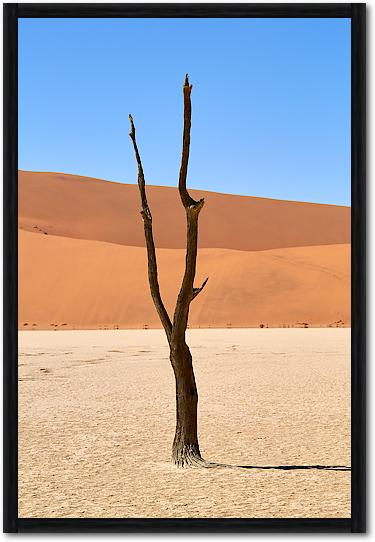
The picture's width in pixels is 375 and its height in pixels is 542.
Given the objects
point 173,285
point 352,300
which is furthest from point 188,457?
point 173,285

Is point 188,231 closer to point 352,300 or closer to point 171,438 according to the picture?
point 352,300

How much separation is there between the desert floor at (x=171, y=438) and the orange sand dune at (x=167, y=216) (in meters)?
82.4

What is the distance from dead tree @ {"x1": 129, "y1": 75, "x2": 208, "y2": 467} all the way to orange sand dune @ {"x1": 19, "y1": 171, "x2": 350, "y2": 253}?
91940 mm

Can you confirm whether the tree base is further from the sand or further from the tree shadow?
the sand

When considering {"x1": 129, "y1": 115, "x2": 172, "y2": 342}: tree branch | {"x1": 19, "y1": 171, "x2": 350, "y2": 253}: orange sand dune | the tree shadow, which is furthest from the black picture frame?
{"x1": 19, "y1": 171, "x2": 350, "y2": 253}: orange sand dune

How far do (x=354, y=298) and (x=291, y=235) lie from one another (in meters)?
110

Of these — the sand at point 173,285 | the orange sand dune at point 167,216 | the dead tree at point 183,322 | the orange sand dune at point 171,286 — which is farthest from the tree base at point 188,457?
the orange sand dune at point 167,216

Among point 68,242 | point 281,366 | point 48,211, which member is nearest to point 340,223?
point 48,211

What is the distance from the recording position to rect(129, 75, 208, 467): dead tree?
Answer: 7.93 metres

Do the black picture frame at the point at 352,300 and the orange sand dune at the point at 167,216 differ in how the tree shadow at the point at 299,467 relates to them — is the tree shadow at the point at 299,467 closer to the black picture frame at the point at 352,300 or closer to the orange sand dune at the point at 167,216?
the black picture frame at the point at 352,300

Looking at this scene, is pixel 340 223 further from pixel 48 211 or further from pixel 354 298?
pixel 354 298

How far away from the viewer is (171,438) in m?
10.4

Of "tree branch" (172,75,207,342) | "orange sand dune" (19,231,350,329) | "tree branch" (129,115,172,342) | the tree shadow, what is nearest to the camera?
"tree branch" (172,75,207,342)

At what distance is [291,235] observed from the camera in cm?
11488
